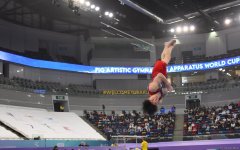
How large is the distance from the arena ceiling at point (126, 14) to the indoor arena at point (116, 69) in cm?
12

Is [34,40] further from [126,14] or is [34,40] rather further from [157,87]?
[157,87]

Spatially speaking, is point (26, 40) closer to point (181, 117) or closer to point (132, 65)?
point (132, 65)

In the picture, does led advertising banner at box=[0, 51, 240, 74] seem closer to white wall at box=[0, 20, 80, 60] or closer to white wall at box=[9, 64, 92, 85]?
white wall at box=[9, 64, 92, 85]

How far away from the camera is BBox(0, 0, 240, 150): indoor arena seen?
112 ft

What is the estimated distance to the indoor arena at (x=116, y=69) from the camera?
34.1 meters

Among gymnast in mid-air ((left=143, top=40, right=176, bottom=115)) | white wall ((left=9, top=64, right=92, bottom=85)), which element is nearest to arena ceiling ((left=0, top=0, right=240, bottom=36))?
white wall ((left=9, top=64, right=92, bottom=85))

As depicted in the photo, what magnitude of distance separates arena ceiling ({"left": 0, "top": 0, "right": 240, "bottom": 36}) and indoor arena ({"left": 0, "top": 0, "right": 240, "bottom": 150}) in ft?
0.40

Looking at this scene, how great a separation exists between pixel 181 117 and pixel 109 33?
13.4 meters

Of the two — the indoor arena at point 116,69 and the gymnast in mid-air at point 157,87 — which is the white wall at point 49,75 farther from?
the gymnast in mid-air at point 157,87

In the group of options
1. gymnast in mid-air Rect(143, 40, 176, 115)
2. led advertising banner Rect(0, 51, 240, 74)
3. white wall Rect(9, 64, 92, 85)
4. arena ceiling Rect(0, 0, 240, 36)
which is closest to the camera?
gymnast in mid-air Rect(143, 40, 176, 115)

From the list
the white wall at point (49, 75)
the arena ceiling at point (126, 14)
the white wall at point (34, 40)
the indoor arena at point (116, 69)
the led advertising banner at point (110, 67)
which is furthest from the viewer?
the white wall at point (34, 40)

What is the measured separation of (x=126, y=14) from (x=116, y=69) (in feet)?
23.8

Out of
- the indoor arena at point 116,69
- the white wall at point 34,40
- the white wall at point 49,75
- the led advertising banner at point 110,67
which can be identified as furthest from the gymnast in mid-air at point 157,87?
the white wall at point 34,40

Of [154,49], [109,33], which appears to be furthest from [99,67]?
[154,49]
